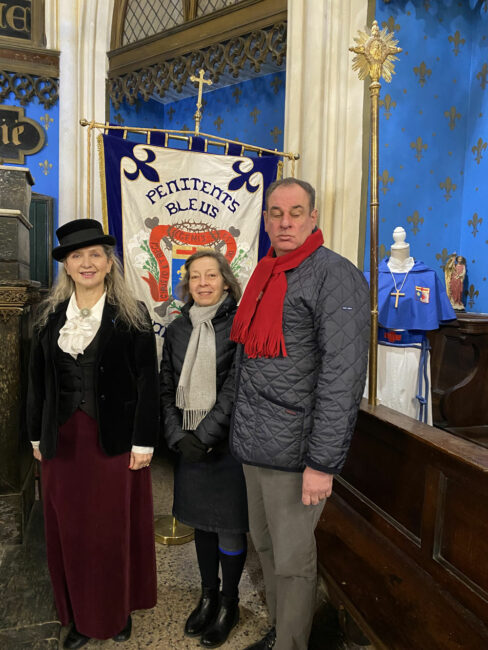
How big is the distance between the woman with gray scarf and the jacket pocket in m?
0.32

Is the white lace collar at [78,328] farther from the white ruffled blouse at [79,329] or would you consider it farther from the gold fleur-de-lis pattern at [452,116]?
the gold fleur-de-lis pattern at [452,116]

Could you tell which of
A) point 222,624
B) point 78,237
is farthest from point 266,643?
point 78,237

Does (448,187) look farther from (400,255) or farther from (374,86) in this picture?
(374,86)

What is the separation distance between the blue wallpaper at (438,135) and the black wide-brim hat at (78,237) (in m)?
2.33

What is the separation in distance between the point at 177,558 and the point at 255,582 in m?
0.47

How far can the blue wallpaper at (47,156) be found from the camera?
17.0ft

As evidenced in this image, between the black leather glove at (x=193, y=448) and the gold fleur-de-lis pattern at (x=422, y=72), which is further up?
the gold fleur-de-lis pattern at (x=422, y=72)

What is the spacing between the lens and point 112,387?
1.83 m

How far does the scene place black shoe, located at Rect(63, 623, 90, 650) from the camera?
1.94m

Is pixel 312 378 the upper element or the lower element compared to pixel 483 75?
lower

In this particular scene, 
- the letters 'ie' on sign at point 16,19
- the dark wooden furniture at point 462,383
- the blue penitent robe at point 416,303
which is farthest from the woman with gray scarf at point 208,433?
the letters 'ie' on sign at point 16,19

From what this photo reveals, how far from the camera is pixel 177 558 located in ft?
8.78

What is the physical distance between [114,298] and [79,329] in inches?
7.1

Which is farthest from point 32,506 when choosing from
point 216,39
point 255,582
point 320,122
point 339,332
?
point 216,39
